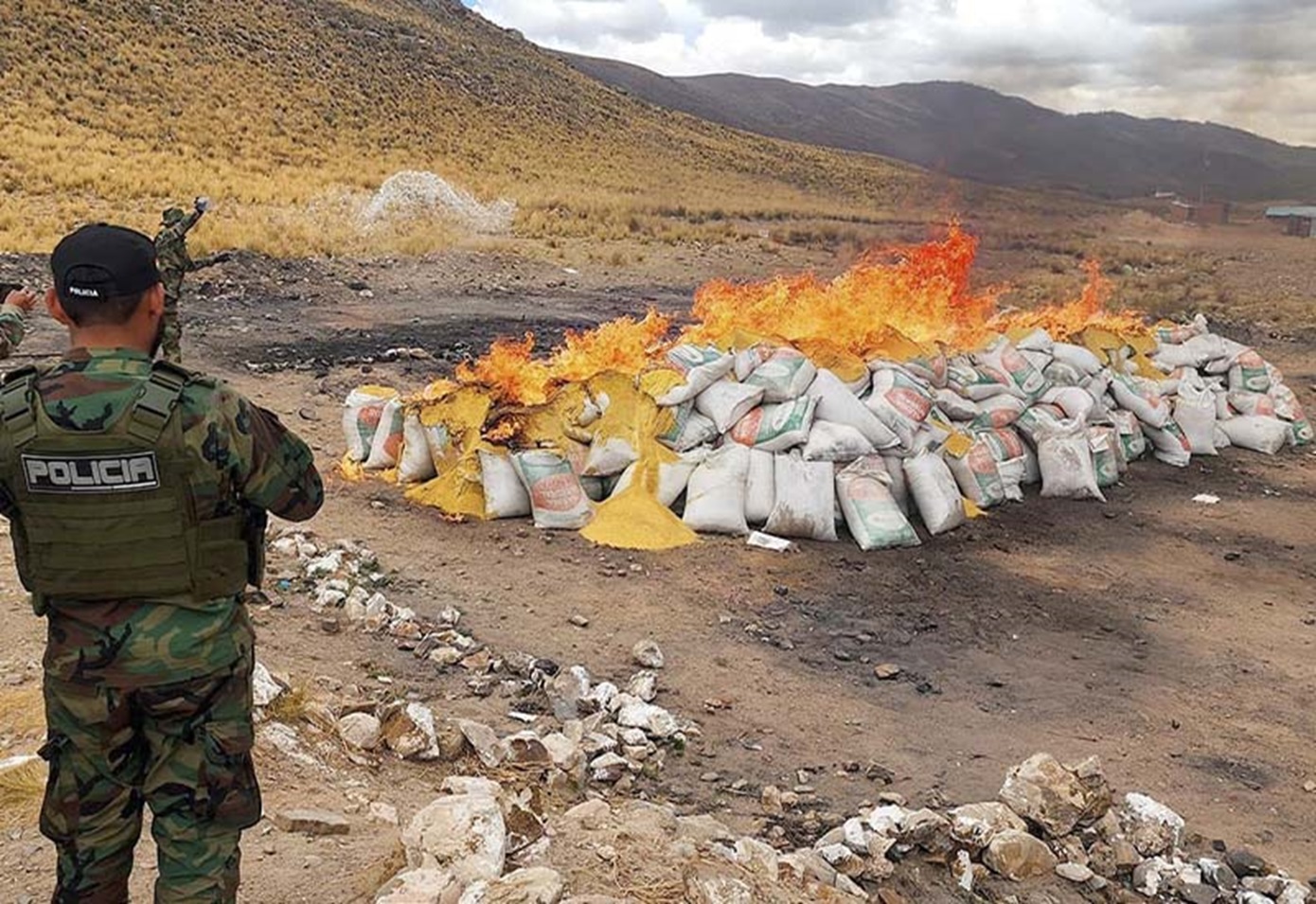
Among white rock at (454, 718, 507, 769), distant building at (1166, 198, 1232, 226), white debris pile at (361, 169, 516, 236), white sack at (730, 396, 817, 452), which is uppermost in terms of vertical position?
distant building at (1166, 198, 1232, 226)

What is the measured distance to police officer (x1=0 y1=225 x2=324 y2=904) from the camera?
1.84m

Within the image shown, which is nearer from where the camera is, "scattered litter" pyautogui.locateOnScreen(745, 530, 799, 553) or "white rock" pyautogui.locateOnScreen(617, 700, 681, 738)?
"white rock" pyautogui.locateOnScreen(617, 700, 681, 738)

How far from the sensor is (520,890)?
2408 mm

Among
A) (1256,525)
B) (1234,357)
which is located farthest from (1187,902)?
(1234,357)

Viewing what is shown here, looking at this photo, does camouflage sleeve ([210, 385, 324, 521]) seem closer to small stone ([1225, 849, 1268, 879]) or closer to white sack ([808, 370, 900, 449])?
small stone ([1225, 849, 1268, 879])

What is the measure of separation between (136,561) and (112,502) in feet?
0.39

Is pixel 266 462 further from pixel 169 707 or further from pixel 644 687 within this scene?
pixel 644 687

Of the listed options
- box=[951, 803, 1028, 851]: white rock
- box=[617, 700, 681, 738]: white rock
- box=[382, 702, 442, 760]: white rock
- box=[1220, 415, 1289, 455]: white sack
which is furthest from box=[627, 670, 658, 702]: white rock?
box=[1220, 415, 1289, 455]: white sack

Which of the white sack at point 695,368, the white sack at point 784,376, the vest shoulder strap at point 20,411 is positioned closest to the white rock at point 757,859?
the vest shoulder strap at point 20,411

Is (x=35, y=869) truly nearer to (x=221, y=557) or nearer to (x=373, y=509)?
(x=221, y=557)

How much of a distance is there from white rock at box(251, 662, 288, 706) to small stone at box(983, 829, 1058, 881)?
7.59ft

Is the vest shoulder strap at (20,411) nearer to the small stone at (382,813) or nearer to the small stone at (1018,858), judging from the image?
the small stone at (382,813)

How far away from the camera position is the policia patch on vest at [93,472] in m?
1.83

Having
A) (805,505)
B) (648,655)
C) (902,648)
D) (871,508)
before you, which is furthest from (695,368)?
(648,655)
